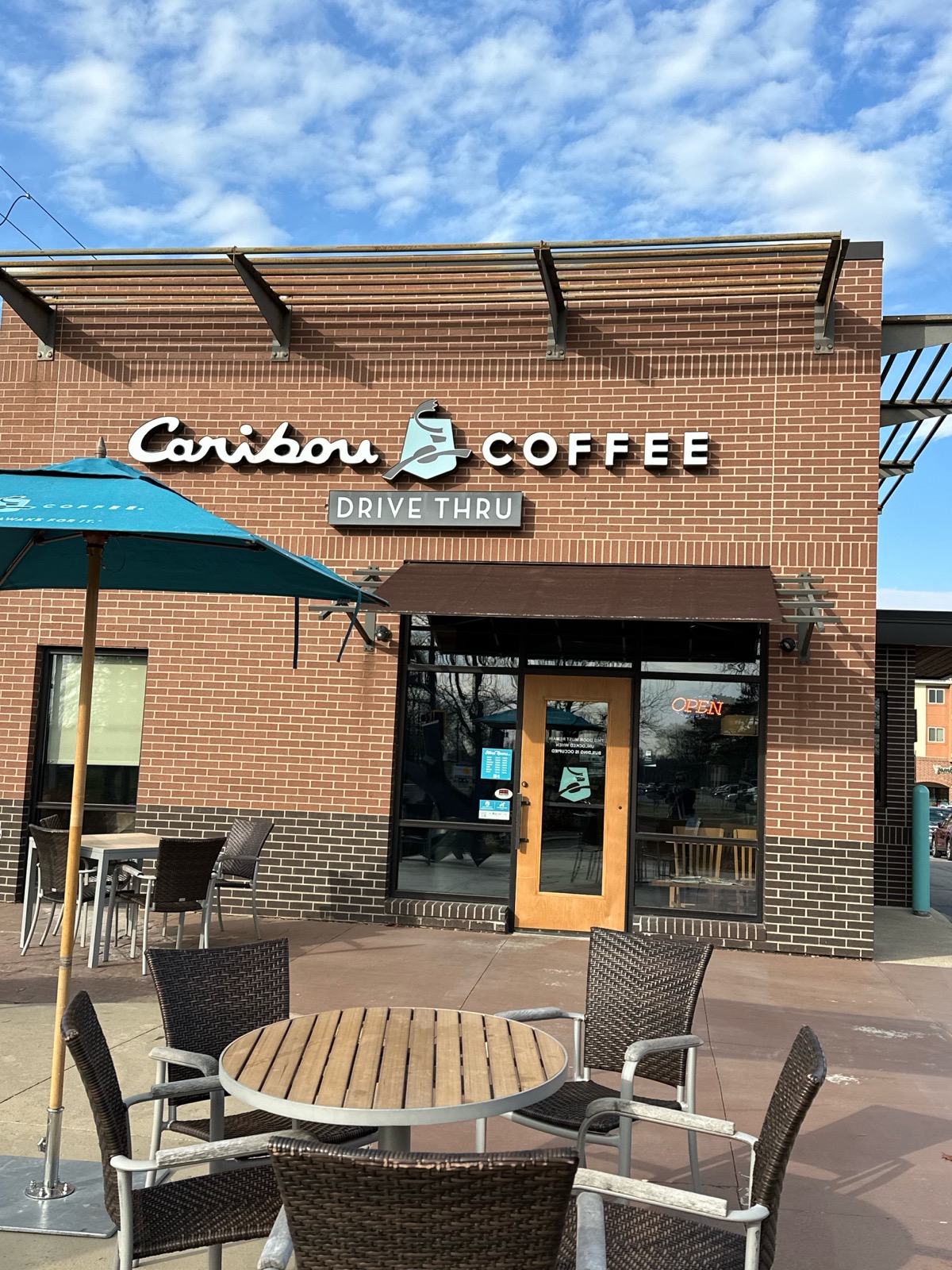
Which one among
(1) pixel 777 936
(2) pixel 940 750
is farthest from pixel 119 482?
(2) pixel 940 750

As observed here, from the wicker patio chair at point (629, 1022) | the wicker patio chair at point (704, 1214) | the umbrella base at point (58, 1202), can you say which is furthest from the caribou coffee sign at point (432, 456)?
the wicker patio chair at point (704, 1214)

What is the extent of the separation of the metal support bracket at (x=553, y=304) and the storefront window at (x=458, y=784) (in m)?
3.13

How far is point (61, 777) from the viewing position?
1089 cm

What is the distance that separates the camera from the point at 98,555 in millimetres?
4512

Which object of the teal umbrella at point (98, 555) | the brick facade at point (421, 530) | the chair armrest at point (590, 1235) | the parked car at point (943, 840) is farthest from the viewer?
the parked car at point (943, 840)

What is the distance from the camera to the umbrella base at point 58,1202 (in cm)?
384

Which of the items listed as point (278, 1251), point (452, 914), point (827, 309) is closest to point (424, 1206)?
point (278, 1251)

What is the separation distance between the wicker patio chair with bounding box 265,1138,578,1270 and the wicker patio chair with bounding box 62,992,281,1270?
2.73 feet

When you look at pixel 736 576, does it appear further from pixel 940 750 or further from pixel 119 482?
pixel 940 750

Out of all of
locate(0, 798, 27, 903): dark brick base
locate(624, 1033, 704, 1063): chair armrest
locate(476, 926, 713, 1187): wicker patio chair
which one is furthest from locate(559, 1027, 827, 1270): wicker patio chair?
locate(0, 798, 27, 903): dark brick base

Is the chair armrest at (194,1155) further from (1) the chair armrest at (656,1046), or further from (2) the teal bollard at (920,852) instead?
(2) the teal bollard at (920,852)

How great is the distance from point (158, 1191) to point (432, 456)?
7807 millimetres

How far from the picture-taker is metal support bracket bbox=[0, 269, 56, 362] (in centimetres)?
1048

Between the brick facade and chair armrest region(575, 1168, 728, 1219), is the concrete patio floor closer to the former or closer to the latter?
the brick facade
